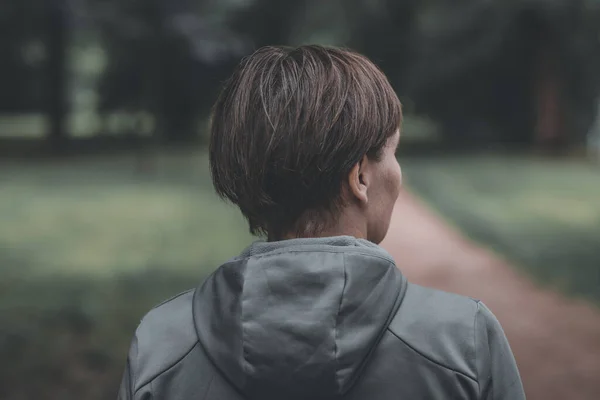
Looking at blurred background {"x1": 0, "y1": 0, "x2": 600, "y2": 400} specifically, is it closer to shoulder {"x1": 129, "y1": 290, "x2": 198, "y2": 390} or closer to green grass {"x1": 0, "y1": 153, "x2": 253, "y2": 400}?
green grass {"x1": 0, "y1": 153, "x2": 253, "y2": 400}

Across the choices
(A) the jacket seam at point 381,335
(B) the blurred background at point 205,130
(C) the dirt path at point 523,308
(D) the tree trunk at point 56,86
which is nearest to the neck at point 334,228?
(A) the jacket seam at point 381,335

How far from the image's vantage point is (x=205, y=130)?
10086mm

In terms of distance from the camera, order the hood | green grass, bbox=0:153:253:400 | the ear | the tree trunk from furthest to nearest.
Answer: the tree trunk < green grass, bbox=0:153:253:400 < the ear < the hood

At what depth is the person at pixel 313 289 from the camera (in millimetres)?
1198

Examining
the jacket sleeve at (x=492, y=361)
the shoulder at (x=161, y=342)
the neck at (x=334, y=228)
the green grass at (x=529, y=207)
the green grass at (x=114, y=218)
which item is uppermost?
the neck at (x=334, y=228)

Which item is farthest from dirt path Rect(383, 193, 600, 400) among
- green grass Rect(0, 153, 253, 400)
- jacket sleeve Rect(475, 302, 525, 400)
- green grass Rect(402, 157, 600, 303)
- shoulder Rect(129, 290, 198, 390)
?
shoulder Rect(129, 290, 198, 390)

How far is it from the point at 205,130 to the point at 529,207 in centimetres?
371

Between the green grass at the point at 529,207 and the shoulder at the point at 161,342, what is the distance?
239 inches

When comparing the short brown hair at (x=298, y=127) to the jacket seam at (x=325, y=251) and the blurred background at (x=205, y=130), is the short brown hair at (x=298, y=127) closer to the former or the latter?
the jacket seam at (x=325, y=251)

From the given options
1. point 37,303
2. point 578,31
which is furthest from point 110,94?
point 578,31

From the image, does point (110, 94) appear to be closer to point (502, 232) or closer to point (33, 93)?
point (33, 93)

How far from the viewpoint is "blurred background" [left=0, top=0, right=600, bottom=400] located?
7539mm

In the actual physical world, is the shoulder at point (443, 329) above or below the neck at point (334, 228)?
below

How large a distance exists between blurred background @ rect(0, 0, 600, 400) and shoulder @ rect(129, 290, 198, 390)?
5.02 m
